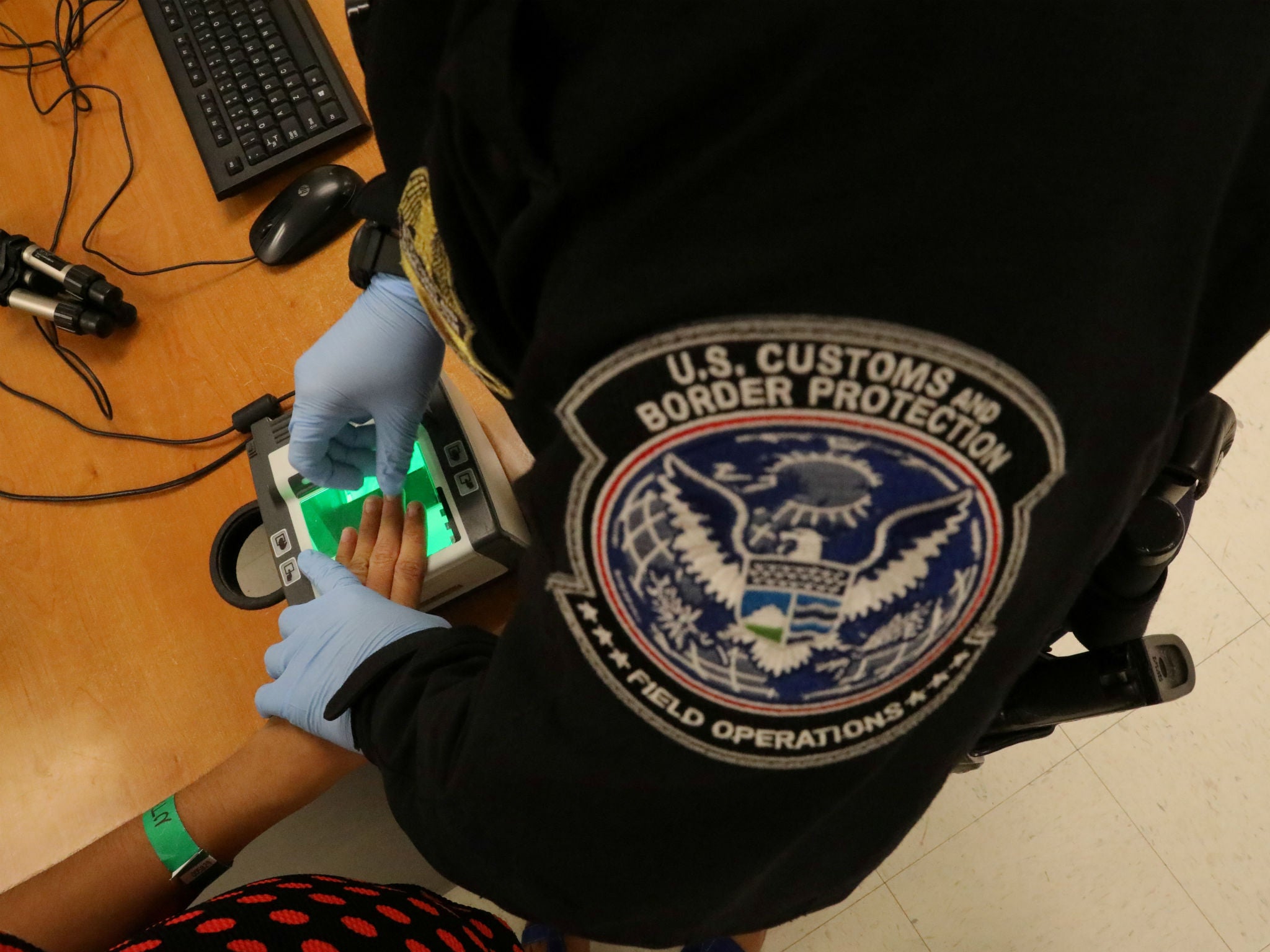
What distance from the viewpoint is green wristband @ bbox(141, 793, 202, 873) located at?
2.10 feet

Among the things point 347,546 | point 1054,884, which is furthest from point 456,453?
point 1054,884

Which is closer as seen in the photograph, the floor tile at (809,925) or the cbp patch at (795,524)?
the cbp patch at (795,524)

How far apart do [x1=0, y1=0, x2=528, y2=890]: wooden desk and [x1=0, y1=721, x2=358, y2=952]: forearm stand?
0.03 metres

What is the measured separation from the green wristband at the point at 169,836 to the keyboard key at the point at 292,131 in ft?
2.35

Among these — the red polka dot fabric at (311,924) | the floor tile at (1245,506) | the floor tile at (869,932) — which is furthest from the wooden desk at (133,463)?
the floor tile at (1245,506)

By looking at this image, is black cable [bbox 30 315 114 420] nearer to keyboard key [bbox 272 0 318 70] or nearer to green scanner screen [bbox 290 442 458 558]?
green scanner screen [bbox 290 442 458 558]

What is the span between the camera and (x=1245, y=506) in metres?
1.28

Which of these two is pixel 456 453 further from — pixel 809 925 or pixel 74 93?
pixel 809 925

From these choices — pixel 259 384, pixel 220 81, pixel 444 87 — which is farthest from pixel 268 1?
pixel 444 87

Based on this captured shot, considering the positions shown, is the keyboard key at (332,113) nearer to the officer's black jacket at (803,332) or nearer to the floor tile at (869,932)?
the officer's black jacket at (803,332)

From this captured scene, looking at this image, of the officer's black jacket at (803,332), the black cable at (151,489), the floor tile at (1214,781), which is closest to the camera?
the officer's black jacket at (803,332)

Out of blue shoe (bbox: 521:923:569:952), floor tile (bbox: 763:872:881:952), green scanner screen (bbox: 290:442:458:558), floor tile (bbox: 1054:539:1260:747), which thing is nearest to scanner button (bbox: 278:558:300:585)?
green scanner screen (bbox: 290:442:458:558)

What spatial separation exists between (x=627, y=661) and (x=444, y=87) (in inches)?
10.1

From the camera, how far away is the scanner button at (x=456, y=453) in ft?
2.18
